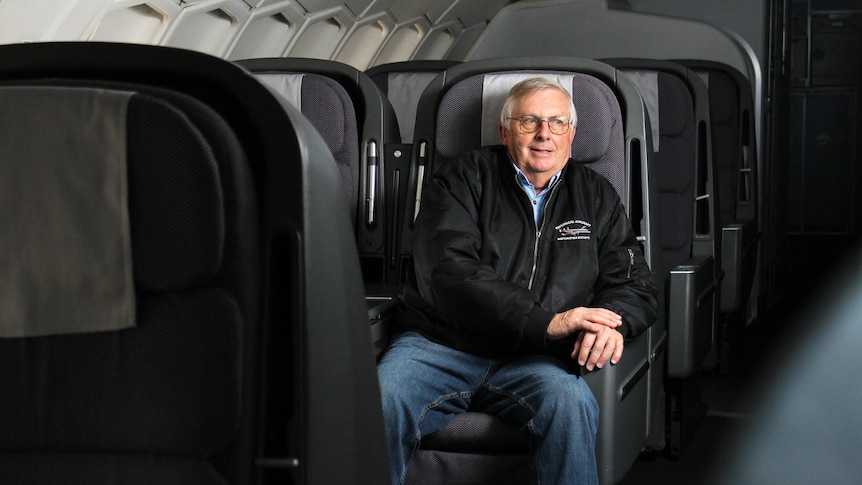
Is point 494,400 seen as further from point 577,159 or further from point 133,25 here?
point 133,25

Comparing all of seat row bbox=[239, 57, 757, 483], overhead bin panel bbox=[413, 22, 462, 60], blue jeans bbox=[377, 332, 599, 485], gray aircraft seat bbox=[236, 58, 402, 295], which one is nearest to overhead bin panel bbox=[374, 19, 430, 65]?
overhead bin panel bbox=[413, 22, 462, 60]

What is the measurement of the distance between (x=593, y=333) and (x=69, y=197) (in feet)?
5.54

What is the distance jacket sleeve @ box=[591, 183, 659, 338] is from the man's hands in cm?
7

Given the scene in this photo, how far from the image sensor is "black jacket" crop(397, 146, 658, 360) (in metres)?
2.57

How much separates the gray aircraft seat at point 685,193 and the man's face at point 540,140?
88 centimetres

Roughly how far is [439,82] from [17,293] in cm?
224

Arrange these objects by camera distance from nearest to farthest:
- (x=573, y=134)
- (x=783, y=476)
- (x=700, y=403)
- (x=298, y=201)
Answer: (x=298, y=201) < (x=573, y=134) < (x=783, y=476) < (x=700, y=403)

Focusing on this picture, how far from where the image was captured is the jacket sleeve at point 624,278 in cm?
258

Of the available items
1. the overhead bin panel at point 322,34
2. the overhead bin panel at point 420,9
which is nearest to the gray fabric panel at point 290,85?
the overhead bin panel at point 322,34

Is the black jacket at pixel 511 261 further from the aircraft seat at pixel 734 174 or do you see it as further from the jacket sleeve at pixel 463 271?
the aircraft seat at pixel 734 174

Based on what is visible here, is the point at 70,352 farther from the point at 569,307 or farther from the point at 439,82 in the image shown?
the point at 439,82

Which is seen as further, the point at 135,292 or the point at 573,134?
the point at 573,134

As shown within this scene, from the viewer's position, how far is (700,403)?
13.5 feet

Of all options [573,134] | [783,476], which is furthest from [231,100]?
[783,476]
